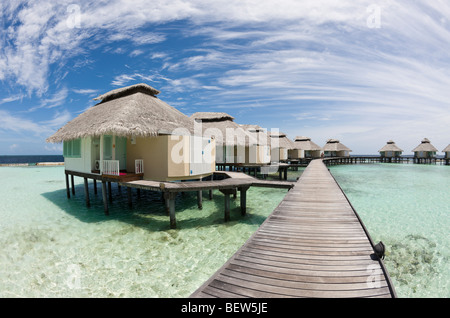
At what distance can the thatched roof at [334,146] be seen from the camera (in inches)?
1704

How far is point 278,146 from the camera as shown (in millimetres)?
28641

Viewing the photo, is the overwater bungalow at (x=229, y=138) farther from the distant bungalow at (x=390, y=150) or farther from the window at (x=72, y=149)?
the distant bungalow at (x=390, y=150)

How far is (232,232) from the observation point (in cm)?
771

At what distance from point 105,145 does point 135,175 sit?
96.2 inches

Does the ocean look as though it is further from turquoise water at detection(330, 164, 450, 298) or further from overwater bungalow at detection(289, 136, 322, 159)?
overwater bungalow at detection(289, 136, 322, 159)

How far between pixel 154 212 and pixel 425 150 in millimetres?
51904

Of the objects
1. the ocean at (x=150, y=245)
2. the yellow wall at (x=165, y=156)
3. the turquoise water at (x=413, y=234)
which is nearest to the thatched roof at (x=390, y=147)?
the turquoise water at (x=413, y=234)

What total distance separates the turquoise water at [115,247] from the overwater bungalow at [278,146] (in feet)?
58.5

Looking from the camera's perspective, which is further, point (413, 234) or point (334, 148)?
point (334, 148)

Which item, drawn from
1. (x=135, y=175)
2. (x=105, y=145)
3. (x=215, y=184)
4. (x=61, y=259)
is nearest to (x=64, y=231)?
(x=61, y=259)

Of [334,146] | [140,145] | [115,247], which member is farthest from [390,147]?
[115,247]

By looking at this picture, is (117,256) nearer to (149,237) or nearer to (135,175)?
(149,237)

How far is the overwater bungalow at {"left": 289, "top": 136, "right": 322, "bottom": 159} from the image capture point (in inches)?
1425

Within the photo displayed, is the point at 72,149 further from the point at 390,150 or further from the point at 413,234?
the point at 390,150
